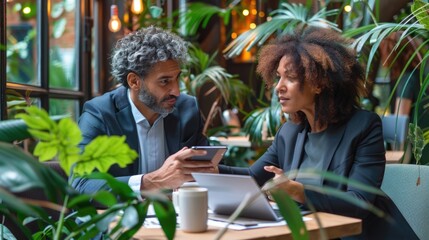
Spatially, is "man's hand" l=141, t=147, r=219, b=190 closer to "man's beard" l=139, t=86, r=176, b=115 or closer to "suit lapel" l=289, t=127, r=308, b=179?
"suit lapel" l=289, t=127, r=308, b=179

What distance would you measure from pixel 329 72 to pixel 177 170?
0.62 metres

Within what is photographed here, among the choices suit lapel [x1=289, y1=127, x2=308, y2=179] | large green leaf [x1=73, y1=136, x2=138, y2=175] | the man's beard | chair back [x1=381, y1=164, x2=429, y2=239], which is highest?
large green leaf [x1=73, y1=136, x2=138, y2=175]

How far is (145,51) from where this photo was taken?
2.79 metres

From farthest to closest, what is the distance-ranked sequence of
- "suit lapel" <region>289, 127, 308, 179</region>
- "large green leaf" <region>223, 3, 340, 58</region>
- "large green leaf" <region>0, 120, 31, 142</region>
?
"large green leaf" <region>223, 3, 340, 58</region>, "suit lapel" <region>289, 127, 308, 179</region>, "large green leaf" <region>0, 120, 31, 142</region>

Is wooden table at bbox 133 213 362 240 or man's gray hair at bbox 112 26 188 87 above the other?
man's gray hair at bbox 112 26 188 87

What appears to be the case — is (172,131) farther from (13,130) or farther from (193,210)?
(13,130)

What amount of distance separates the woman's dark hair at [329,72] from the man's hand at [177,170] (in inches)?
17.3

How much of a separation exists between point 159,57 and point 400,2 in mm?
3802

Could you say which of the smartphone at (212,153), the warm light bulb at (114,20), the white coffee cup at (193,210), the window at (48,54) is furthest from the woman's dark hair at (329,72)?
the warm light bulb at (114,20)

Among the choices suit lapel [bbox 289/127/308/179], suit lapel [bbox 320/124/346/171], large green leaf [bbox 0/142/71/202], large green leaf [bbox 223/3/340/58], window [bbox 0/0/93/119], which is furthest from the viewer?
window [bbox 0/0/93/119]

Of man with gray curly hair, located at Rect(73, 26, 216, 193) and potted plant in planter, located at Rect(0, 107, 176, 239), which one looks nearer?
Answer: potted plant in planter, located at Rect(0, 107, 176, 239)

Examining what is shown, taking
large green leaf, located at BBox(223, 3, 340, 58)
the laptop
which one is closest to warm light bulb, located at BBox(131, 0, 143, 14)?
large green leaf, located at BBox(223, 3, 340, 58)

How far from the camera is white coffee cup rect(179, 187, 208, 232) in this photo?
1750 millimetres

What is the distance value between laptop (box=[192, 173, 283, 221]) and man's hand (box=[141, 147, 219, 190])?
282mm
